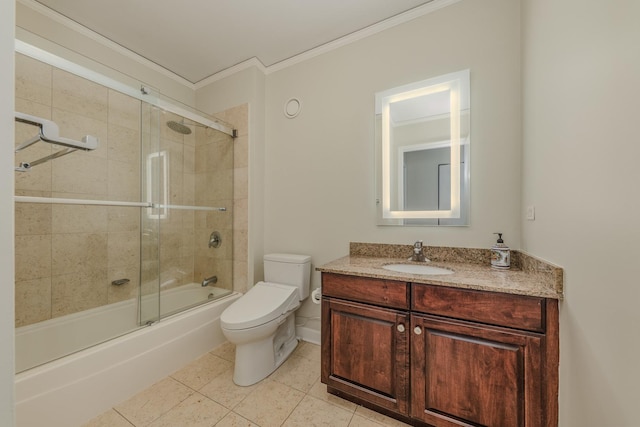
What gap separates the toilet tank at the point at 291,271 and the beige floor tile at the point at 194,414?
82 centimetres

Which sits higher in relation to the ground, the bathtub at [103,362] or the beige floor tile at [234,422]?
the bathtub at [103,362]

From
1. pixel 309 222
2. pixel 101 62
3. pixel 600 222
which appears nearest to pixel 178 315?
pixel 309 222

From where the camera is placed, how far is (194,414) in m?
1.30

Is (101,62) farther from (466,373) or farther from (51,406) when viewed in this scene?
(466,373)

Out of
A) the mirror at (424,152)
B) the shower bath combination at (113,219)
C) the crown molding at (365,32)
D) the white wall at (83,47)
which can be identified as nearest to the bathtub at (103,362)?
the shower bath combination at (113,219)

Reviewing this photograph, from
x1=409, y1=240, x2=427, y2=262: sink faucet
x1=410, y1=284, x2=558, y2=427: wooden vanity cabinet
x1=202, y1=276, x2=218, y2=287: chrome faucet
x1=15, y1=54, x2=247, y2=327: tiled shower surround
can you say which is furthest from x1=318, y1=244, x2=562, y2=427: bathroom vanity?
x1=202, y1=276, x2=218, y2=287: chrome faucet

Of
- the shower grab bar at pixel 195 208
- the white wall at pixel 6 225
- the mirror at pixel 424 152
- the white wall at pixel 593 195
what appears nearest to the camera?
the white wall at pixel 6 225

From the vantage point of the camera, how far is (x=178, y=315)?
1800 millimetres

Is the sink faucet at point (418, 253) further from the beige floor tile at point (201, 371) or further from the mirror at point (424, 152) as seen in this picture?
the beige floor tile at point (201, 371)

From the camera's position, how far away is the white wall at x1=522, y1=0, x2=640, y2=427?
0.62 m

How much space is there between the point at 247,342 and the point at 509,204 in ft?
5.94

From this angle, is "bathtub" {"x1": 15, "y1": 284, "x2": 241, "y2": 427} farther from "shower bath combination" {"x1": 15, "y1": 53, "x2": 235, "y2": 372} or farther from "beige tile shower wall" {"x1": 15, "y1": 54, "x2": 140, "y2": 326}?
"beige tile shower wall" {"x1": 15, "y1": 54, "x2": 140, "y2": 326}

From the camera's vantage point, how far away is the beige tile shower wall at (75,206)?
1.57 meters

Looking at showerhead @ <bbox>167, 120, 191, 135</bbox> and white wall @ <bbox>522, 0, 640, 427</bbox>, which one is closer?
white wall @ <bbox>522, 0, 640, 427</bbox>
